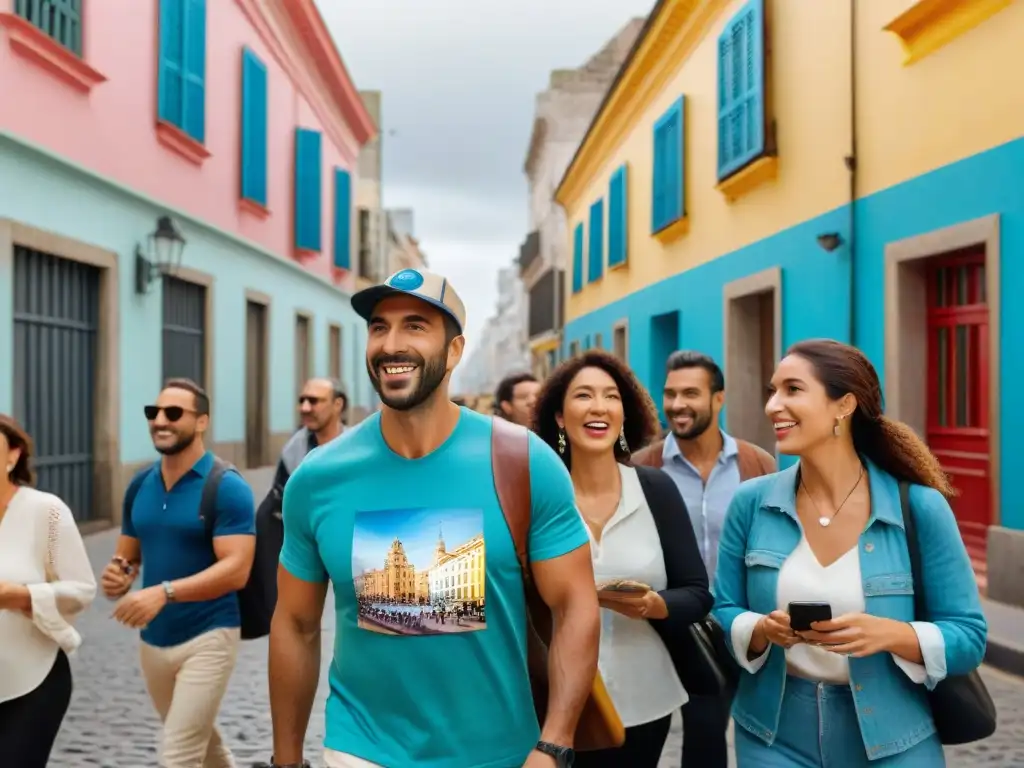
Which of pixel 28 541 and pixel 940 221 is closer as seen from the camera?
pixel 28 541

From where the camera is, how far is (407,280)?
2393 mm

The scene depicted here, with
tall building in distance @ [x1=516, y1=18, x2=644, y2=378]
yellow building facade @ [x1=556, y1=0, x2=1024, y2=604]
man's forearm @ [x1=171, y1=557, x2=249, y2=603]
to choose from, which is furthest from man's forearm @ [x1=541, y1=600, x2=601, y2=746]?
tall building in distance @ [x1=516, y1=18, x2=644, y2=378]

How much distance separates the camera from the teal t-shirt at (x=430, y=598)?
90.7 inches

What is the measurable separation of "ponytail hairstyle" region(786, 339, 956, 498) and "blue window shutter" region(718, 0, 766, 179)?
9440 millimetres

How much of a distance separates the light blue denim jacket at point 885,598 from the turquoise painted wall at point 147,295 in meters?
8.77

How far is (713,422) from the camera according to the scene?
4.79 metres

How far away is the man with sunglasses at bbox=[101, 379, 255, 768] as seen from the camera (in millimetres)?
3965

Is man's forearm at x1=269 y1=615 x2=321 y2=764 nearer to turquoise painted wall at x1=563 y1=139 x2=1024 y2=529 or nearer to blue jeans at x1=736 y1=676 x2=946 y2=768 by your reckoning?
blue jeans at x1=736 y1=676 x2=946 y2=768

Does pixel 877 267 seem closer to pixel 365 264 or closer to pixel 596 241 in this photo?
pixel 596 241

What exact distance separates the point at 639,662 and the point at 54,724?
179cm

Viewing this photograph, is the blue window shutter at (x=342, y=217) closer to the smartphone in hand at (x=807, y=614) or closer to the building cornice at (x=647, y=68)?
the building cornice at (x=647, y=68)

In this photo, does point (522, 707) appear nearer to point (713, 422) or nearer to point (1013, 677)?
point (713, 422)

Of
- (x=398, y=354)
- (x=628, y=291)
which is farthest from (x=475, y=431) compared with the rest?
(x=628, y=291)

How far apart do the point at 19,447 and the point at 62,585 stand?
1.62 feet
